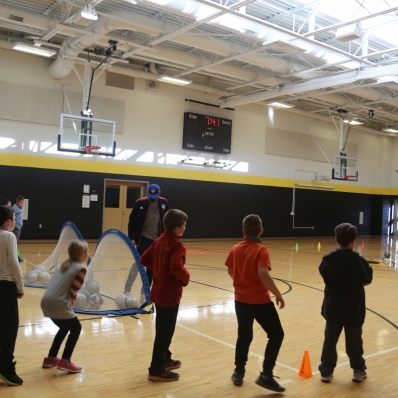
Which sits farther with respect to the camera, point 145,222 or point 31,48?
point 31,48

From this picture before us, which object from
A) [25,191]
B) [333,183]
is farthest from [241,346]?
[333,183]

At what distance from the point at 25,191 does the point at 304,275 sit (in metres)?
9.95

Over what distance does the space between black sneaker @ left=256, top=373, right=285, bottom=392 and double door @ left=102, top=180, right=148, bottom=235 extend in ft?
46.7

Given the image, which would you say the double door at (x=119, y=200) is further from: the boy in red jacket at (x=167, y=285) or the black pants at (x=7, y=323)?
the black pants at (x=7, y=323)

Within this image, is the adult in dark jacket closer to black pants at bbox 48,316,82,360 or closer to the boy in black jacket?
black pants at bbox 48,316,82,360

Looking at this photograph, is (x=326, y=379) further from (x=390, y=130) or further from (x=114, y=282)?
(x=390, y=130)

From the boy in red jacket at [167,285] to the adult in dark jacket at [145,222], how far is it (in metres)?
2.50

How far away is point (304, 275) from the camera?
1098cm

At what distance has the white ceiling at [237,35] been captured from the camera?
11.3m

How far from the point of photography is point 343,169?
22.4 meters

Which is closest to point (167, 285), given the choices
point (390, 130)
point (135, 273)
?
point (135, 273)

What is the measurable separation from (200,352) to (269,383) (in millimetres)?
1211

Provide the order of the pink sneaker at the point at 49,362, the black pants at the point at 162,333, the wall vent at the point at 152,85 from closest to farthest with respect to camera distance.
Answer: the black pants at the point at 162,333, the pink sneaker at the point at 49,362, the wall vent at the point at 152,85

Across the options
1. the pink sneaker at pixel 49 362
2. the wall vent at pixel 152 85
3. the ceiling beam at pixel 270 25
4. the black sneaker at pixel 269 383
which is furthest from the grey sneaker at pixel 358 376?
the wall vent at pixel 152 85
